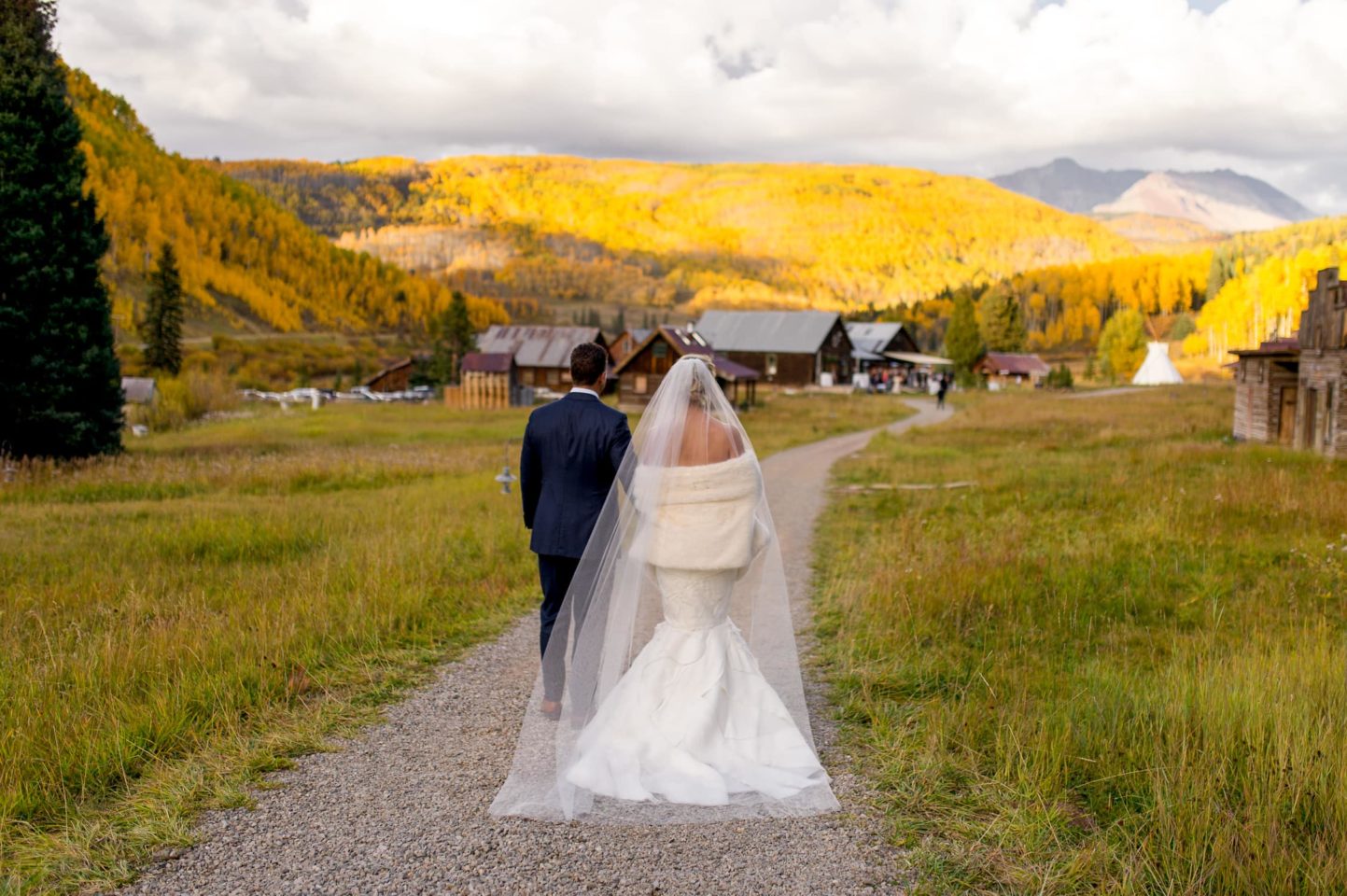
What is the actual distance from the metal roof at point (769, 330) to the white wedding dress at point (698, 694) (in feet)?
220

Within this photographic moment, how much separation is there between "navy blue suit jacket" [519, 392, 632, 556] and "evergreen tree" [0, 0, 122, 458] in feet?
58.9

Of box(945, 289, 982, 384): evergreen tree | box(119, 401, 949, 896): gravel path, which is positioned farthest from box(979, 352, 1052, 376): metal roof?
box(119, 401, 949, 896): gravel path

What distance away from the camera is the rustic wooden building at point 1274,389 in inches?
862

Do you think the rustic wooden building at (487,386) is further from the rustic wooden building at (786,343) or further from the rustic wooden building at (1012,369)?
the rustic wooden building at (1012,369)

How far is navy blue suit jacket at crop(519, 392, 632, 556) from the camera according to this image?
5.27 meters

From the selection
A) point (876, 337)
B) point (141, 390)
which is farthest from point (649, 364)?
point (876, 337)

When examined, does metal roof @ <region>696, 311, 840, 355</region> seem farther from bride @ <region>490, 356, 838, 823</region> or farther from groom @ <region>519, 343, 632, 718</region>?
bride @ <region>490, 356, 838, 823</region>

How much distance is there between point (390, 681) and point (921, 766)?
3.54 meters

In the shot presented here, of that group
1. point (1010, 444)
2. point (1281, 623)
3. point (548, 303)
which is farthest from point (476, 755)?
point (548, 303)

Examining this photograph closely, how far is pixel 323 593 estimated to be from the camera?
25.6 feet

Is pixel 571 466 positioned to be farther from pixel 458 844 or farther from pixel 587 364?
pixel 458 844

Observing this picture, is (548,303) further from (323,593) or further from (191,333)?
(323,593)

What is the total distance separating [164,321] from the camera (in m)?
57.6

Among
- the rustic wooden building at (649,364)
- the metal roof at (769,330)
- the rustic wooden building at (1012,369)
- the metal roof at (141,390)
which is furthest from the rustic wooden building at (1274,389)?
the rustic wooden building at (1012,369)
